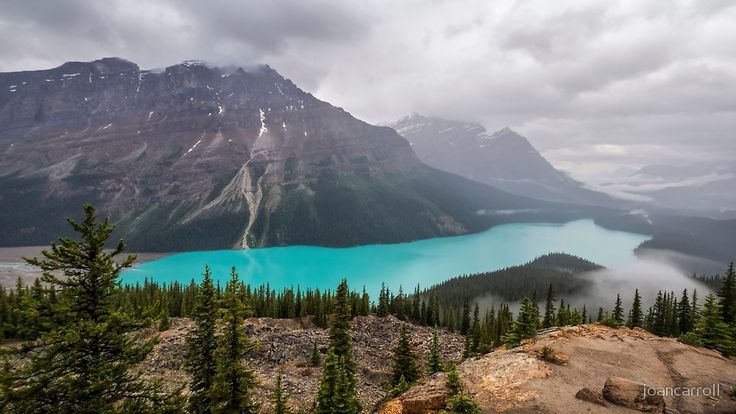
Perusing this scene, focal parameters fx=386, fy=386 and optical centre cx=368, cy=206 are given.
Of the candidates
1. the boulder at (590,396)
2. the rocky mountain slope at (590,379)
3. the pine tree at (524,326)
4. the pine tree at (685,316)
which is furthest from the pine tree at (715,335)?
the pine tree at (685,316)

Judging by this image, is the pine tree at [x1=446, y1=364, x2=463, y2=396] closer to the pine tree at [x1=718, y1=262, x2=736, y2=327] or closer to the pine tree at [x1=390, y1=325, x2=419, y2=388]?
the pine tree at [x1=390, y1=325, x2=419, y2=388]

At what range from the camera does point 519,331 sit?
137 ft

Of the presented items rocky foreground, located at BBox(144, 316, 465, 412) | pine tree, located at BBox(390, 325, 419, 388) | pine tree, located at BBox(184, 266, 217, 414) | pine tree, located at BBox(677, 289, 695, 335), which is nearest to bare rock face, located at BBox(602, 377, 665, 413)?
rocky foreground, located at BBox(144, 316, 465, 412)

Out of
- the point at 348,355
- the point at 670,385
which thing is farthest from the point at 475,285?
the point at 670,385

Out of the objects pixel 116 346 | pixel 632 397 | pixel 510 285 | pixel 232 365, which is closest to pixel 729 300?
pixel 632 397

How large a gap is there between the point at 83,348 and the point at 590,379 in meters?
28.7

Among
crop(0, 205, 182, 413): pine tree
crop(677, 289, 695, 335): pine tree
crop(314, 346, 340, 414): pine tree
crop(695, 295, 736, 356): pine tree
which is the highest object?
crop(0, 205, 182, 413): pine tree

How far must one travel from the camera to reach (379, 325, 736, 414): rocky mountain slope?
71.3ft

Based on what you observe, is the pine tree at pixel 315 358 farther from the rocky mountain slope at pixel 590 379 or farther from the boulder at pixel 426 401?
the boulder at pixel 426 401

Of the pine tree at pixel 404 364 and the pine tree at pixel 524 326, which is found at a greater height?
the pine tree at pixel 524 326

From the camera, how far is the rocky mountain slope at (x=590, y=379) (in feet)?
71.3

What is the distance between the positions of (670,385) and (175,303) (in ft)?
316

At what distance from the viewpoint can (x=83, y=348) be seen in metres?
13.6

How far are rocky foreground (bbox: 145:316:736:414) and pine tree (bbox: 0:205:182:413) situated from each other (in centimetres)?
A: 1520
